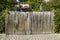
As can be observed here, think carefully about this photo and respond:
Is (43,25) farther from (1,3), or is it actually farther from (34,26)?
(1,3)

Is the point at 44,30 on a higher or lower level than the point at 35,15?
lower

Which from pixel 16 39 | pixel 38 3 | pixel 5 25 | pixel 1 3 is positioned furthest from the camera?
pixel 38 3

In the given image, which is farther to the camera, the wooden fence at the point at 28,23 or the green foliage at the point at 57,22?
the green foliage at the point at 57,22

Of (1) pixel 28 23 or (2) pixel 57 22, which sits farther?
(2) pixel 57 22

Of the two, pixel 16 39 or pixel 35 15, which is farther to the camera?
pixel 35 15

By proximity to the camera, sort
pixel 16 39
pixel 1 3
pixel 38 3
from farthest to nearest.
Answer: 1. pixel 38 3
2. pixel 1 3
3. pixel 16 39

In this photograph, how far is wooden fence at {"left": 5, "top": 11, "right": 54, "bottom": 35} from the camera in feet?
54.6

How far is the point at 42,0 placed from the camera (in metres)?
28.0

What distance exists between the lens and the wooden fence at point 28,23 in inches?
655

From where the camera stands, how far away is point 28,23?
55.0 feet

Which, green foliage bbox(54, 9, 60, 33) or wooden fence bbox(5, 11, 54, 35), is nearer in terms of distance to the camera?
wooden fence bbox(5, 11, 54, 35)

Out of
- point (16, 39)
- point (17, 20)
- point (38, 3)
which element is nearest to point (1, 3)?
point (38, 3)

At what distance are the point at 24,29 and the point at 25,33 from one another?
0.30 meters

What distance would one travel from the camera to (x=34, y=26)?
16.9m
